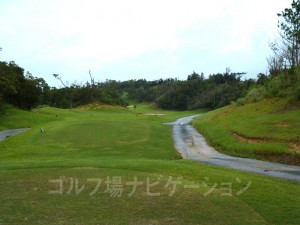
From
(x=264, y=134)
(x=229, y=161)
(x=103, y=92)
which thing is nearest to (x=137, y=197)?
(x=229, y=161)

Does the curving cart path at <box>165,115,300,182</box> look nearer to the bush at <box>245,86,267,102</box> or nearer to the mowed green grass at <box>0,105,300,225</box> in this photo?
the mowed green grass at <box>0,105,300,225</box>

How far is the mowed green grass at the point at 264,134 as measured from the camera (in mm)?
21422

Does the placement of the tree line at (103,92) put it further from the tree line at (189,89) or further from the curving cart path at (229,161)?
the curving cart path at (229,161)

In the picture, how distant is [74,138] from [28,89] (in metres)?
39.2

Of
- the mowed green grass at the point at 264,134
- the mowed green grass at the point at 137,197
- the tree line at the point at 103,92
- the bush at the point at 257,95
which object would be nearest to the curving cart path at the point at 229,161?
the mowed green grass at the point at 264,134

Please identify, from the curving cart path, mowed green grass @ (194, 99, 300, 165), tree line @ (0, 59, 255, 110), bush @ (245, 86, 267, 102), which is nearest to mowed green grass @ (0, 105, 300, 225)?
the curving cart path

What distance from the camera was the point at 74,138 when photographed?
2900 centimetres

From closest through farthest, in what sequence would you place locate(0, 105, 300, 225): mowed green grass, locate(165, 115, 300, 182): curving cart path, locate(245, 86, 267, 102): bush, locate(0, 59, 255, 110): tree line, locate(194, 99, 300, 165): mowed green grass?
locate(0, 105, 300, 225): mowed green grass
locate(165, 115, 300, 182): curving cart path
locate(194, 99, 300, 165): mowed green grass
locate(245, 86, 267, 102): bush
locate(0, 59, 255, 110): tree line

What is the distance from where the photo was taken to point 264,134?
2503 cm

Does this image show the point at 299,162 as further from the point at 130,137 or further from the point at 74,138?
the point at 74,138

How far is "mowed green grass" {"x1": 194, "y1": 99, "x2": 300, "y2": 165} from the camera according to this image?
21.4 m

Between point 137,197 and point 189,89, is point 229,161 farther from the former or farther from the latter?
point 189,89

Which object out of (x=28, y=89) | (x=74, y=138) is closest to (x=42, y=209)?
(x=74, y=138)

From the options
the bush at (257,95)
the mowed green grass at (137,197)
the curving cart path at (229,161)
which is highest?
the bush at (257,95)
